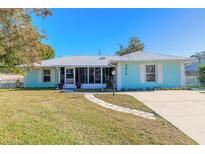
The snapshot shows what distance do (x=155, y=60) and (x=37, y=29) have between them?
999 cm

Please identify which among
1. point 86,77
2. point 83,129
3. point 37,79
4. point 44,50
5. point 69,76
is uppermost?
point 44,50

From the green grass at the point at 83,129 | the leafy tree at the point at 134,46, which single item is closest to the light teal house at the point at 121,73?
the green grass at the point at 83,129

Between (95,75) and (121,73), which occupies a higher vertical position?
(121,73)

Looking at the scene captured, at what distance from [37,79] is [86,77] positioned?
5.09 metres

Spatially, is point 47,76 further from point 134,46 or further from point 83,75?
point 134,46

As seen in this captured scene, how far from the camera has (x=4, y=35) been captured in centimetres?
1269

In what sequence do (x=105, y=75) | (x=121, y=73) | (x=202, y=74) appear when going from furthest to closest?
(x=202, y=74) → (x=105, y=75) → (x=121, y=73)

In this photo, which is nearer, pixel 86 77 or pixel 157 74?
pixel 157 74

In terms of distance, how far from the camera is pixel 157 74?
19.2m

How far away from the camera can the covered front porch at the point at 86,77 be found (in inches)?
848

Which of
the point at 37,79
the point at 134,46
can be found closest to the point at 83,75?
the point at 37,79

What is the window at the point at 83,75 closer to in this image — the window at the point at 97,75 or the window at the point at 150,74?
the window at the point at 97,75
